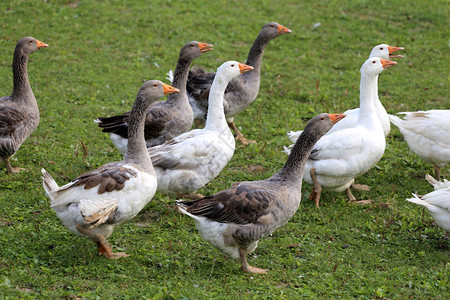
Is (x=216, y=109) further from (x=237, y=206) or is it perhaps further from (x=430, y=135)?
(x=430, y=135)

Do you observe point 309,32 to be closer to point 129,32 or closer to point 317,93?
point 317,93

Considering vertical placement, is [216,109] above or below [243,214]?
above

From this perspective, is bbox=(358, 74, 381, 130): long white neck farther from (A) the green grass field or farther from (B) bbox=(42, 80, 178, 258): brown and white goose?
(B) bbox=(42, 80, 178, 258): brown and white goose

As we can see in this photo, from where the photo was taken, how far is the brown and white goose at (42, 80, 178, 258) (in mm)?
5934

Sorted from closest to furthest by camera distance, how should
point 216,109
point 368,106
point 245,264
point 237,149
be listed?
point 245,264 < point 216,109 < point 368,106 < point 237,149

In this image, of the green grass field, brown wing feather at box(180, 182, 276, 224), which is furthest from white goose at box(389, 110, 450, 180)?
brown wing feather at box(180, 182, 276, 224)

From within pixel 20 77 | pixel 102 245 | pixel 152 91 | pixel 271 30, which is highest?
pixel 152 91

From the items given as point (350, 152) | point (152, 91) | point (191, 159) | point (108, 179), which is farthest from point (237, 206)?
point (350, 152)

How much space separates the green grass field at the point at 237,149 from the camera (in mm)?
5969

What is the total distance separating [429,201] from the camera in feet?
22.5

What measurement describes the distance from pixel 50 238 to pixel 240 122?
5261 millimetres

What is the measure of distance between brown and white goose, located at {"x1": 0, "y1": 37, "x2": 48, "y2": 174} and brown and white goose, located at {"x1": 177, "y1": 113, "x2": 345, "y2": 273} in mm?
3295

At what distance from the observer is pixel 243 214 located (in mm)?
6047

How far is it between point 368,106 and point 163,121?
319 centimetres
